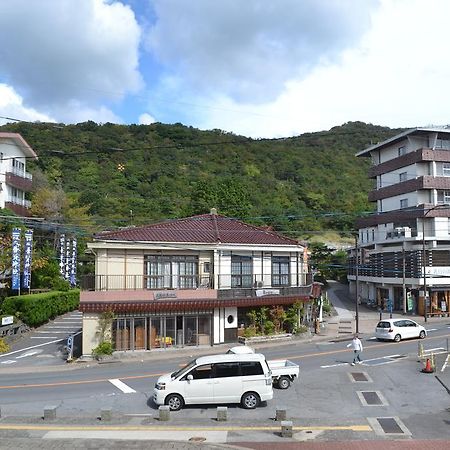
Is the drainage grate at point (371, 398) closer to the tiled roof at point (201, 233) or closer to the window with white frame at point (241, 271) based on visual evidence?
the window with white frame at point (241, 271)

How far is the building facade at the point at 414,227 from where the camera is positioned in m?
49.2

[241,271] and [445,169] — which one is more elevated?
[445,169]

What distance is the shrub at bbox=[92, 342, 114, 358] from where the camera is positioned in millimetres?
27050

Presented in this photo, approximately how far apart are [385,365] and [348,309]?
2927cm

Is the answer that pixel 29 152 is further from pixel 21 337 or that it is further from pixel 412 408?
pixel 412 408

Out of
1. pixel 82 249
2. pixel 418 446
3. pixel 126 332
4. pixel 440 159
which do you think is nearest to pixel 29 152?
pixel 82 249

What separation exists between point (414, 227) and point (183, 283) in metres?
30.6

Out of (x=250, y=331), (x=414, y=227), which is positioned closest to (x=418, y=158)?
(x=414, y=227)

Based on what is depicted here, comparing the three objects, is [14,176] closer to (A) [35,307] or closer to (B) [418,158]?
(A) [35,307]

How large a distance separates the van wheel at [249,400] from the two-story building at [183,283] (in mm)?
13178

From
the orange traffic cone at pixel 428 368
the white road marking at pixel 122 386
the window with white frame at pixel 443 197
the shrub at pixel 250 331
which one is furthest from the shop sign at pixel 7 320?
the window with white frame at pixel 443 197

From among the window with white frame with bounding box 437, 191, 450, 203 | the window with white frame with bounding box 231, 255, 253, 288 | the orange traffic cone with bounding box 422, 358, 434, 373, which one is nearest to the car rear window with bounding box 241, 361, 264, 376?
the orange traffic cone with bounding box 422, 358, 434, 373

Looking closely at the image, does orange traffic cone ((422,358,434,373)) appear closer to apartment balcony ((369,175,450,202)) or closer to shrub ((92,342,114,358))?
shrub ((92,342,114,358))

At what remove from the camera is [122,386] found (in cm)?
2045
